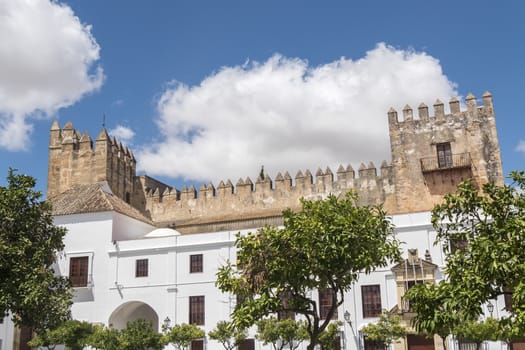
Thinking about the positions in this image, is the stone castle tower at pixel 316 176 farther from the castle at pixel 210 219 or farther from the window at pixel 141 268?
the window at pixel 141 268

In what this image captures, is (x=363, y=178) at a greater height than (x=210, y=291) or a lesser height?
greater

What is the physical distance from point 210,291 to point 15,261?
38.7 ft

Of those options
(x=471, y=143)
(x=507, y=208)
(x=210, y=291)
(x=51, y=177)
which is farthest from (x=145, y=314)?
(x=507, y=208)

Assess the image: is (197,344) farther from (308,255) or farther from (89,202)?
(308,255)

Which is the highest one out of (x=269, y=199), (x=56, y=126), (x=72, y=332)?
(x=56, y=126)

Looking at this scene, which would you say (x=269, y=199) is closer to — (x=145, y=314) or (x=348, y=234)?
(x=145, y=314)

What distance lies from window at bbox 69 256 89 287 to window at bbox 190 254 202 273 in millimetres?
5595

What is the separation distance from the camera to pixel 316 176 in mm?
37719

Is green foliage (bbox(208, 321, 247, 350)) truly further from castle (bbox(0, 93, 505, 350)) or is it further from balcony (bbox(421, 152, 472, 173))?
balcony (bbox(421, 152, 472, 173))

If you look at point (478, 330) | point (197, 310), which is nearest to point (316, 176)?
point (197, 310)

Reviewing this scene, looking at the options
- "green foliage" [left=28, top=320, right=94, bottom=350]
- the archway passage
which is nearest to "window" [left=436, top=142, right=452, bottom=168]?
the archway passage

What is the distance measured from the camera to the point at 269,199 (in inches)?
1506

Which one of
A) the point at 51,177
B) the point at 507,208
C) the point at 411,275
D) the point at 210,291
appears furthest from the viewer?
the point at 51,177

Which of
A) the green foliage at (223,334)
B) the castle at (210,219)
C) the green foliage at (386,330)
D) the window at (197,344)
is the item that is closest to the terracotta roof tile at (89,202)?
the castle at (210,219)
